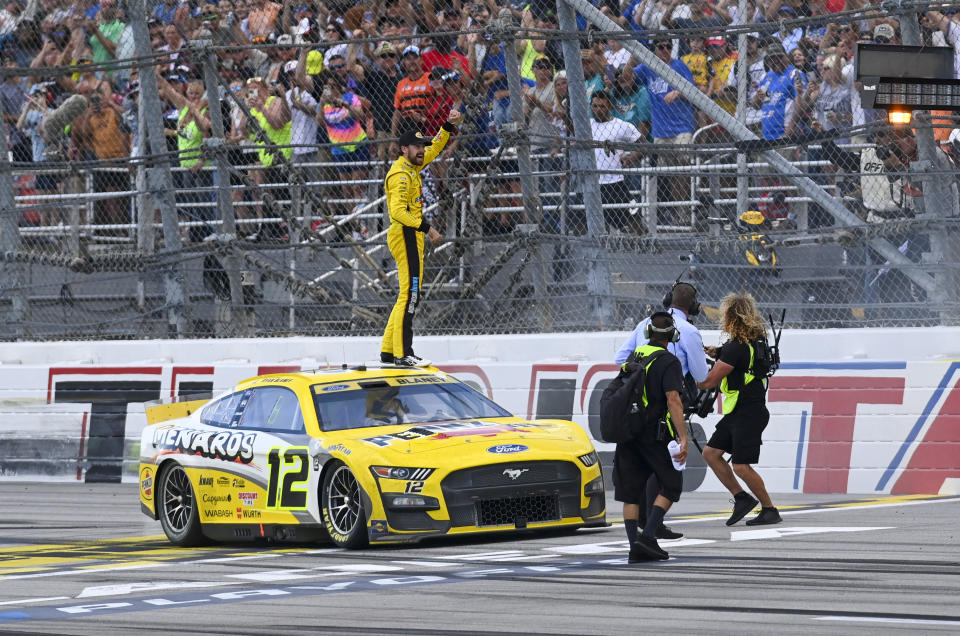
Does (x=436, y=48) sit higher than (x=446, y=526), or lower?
higher

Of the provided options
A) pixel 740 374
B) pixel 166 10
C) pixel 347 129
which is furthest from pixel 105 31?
pixel 740 374

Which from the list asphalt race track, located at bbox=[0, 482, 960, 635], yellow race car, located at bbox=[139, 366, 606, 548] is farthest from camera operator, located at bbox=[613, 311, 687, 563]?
yellow race car, located at bbox=[139, 366, 606, 548]

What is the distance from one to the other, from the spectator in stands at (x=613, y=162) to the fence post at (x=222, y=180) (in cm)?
362

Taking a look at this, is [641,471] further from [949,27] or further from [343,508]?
[949,27]

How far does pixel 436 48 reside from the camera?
47.0ft

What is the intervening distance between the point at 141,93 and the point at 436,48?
3.11m

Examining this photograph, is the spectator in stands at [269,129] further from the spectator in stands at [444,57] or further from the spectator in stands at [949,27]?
the spectator in stands at [949,27]

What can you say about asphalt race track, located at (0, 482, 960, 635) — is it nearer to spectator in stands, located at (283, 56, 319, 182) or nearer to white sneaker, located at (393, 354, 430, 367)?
white sneaker, located at (393, 354, 430, 367)

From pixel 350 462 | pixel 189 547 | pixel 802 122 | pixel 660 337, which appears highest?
pixel 802 122

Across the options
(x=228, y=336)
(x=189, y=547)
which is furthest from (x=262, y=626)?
(x=228, y=336)

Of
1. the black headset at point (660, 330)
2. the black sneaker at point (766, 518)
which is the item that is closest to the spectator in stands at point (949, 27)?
the black sneaker at point (766, 518)

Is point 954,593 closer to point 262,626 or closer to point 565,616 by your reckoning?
point 565,616

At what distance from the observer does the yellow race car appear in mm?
9945

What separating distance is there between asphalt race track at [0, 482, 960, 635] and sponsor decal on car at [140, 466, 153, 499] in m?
0.34
